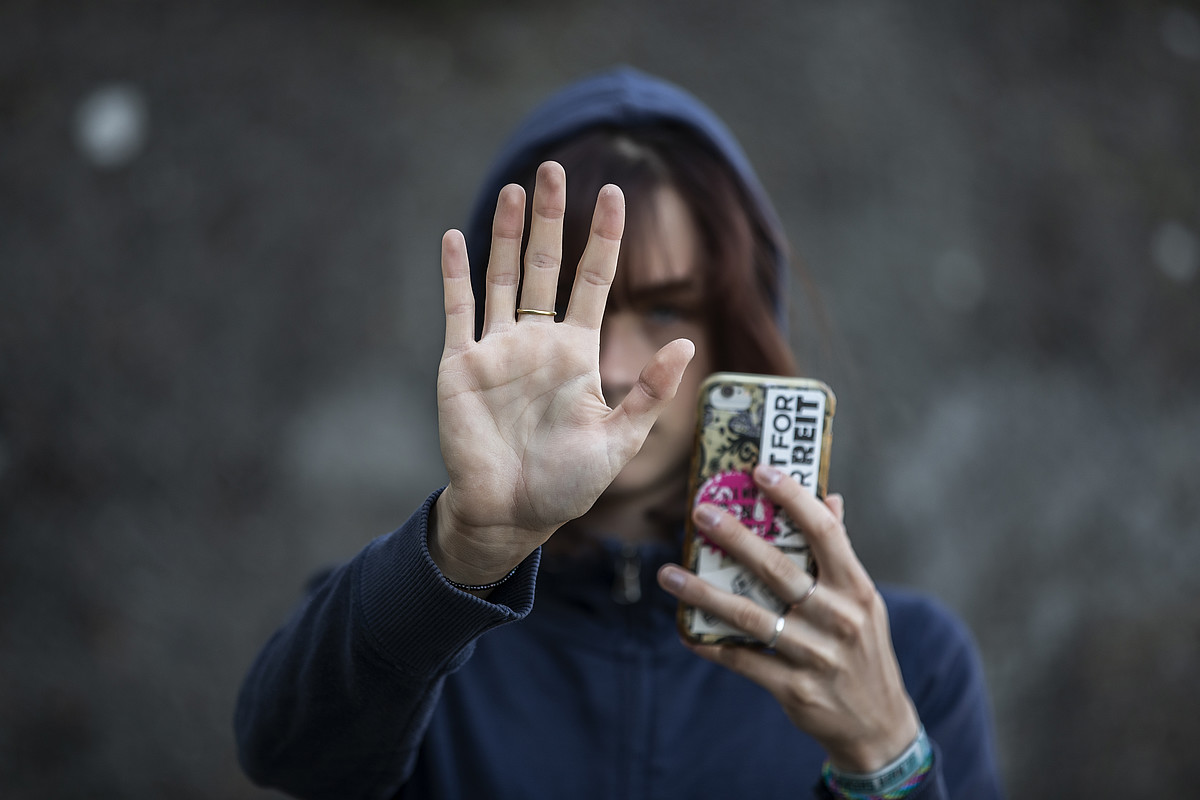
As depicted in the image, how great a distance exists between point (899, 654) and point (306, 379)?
1770 millimetres

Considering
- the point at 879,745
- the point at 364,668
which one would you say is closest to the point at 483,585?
the point at 364,668

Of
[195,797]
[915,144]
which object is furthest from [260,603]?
[915,144]

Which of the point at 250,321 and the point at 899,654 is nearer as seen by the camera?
the point at 899,654

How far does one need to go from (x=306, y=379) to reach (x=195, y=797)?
4.06 feet

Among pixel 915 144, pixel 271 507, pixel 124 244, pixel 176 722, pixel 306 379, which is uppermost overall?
pixel 915 144

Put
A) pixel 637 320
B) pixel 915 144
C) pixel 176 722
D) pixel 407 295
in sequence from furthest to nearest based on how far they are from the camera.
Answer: pixel 915 144, pixel 407 295, pixel 176 722, pixel 637 320

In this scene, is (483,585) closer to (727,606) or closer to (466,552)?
(466,552)

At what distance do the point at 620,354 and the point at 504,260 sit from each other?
0.38m

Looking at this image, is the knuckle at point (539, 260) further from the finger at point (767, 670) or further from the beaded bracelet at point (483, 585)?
the finger at point (767, 670)

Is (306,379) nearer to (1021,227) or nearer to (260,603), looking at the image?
(260,603)

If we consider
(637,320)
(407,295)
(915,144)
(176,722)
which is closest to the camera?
(637,320)

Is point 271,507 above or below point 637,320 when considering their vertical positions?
below

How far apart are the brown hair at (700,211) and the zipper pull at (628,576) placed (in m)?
0.33

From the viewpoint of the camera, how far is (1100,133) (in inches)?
108
